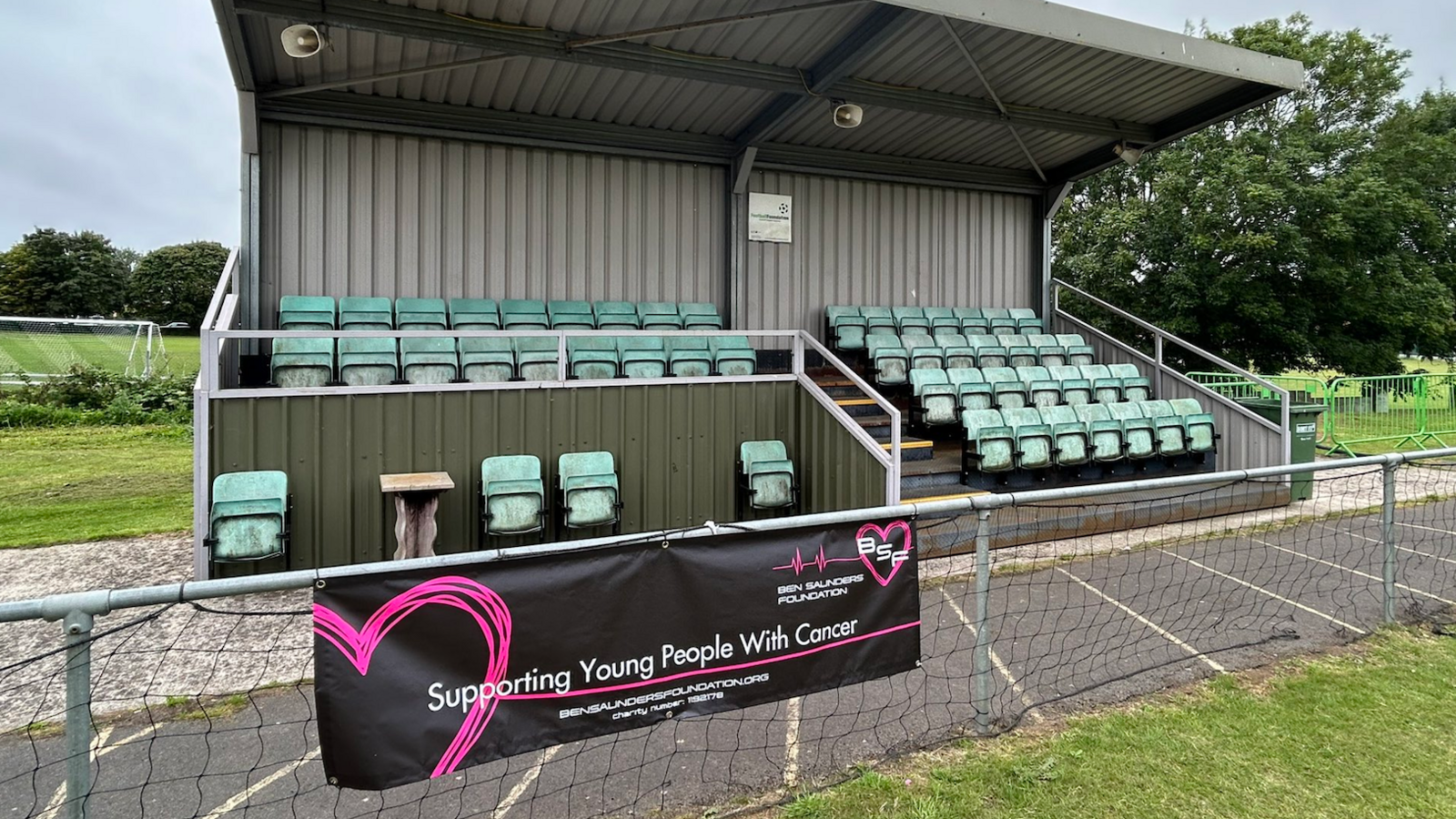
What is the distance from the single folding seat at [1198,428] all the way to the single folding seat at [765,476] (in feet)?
16.7

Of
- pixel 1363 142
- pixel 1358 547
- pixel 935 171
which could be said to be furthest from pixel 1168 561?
pixel 1363 142

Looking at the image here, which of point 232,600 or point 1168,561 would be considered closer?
point 232,600

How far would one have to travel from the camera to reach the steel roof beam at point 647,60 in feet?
21.5

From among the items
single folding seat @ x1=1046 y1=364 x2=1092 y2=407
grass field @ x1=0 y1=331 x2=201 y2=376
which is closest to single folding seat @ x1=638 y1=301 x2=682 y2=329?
single folding seat @ x1=1046 y1=364 x2=1092 y2=407

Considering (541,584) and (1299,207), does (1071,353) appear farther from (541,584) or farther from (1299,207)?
(1299,207)

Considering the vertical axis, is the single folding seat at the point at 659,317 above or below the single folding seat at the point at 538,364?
above

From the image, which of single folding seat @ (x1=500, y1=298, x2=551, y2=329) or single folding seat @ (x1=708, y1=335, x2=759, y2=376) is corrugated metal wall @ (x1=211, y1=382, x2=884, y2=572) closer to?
single folding seat @ (x1=708, y1=335, x2=759, y2=376)

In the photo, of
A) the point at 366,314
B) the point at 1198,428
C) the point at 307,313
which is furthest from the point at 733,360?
the point at 1198,428

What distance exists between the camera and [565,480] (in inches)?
273

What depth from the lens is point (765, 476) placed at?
764cm

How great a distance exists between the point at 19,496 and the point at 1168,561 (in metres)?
13.0

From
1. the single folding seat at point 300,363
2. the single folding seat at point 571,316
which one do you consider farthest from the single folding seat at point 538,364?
the single folding seat at point 300,363

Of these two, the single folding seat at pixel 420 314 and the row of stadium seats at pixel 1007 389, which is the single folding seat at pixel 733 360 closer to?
the row of stadium seats at pixel 1007 389

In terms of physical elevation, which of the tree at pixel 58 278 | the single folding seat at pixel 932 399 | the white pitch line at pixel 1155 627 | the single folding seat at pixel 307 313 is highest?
the tree at pixel 58 278
